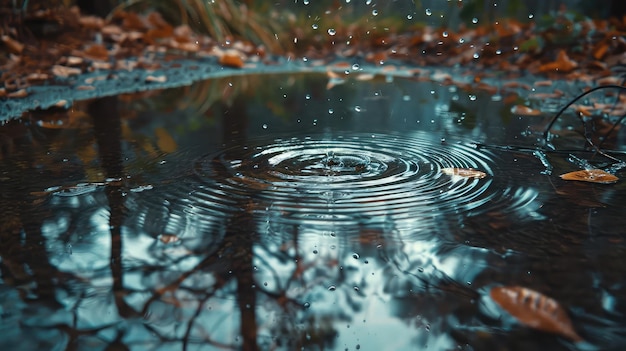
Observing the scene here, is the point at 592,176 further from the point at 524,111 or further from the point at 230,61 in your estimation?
the point at 230,61

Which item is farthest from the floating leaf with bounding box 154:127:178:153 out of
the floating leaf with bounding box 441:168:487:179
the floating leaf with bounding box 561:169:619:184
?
the floating leaf with bounding box 561:169:619:184

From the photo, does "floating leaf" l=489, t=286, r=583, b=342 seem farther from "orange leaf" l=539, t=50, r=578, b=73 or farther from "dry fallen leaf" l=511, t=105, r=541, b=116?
"orange leaf" l=539, t=50, r=578, b=73

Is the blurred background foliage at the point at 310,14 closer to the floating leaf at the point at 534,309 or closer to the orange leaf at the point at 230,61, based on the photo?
the orange leaf at the point at 230,61

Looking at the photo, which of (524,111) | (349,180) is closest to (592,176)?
(349,180)

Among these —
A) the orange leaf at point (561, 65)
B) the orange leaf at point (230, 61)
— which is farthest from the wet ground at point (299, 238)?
the orange leaf at point (230, 61)

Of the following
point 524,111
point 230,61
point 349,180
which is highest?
point 230,61

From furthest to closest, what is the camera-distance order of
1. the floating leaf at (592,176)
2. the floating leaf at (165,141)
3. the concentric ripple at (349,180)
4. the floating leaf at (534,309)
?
the floating leaf at (165,141) → the floating leaf at (592,176) → the concentric ripple at (349,180) → the floating leaf at (534,309)

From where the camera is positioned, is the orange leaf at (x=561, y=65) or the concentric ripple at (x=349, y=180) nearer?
the concentric ripple at (x=349, y=180)

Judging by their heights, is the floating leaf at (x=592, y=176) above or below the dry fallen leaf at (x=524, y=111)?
below
